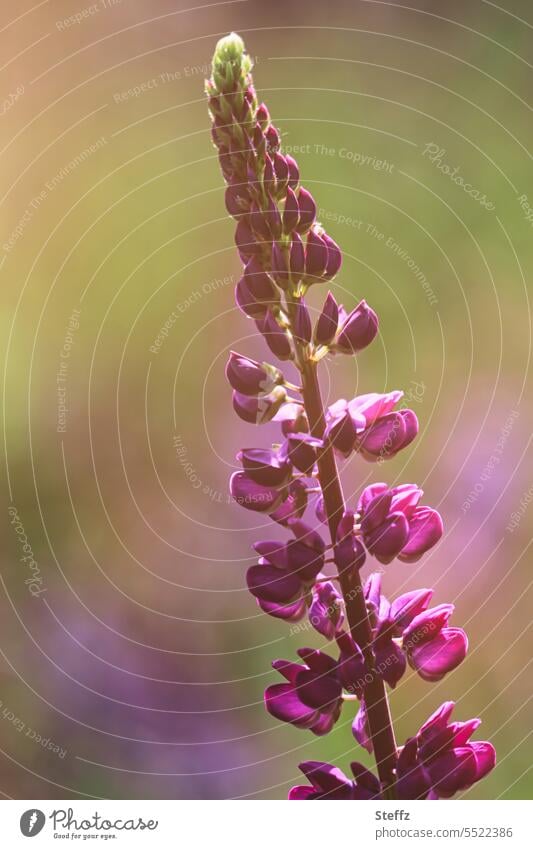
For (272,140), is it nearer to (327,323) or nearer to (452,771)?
(327,323)

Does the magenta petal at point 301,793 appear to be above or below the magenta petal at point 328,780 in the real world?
below

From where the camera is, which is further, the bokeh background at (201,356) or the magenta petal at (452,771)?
the bokeh background at (201,356)

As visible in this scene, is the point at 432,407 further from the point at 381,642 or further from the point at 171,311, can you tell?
the point at 381,642

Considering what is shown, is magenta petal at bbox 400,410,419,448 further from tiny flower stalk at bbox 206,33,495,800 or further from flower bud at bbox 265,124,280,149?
flower bud at bbox 265,124,280,149

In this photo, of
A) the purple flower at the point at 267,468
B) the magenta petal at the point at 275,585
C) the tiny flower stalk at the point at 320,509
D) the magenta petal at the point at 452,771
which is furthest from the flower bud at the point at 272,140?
the magenta petal at the point at 452,771

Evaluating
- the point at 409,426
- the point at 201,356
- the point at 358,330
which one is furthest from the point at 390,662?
the point at 201,356

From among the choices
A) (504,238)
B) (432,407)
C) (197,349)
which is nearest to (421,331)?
(432,407)

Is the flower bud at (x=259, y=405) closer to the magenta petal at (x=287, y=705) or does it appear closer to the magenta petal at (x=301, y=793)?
the magenta petal at (x=287, y=705)
